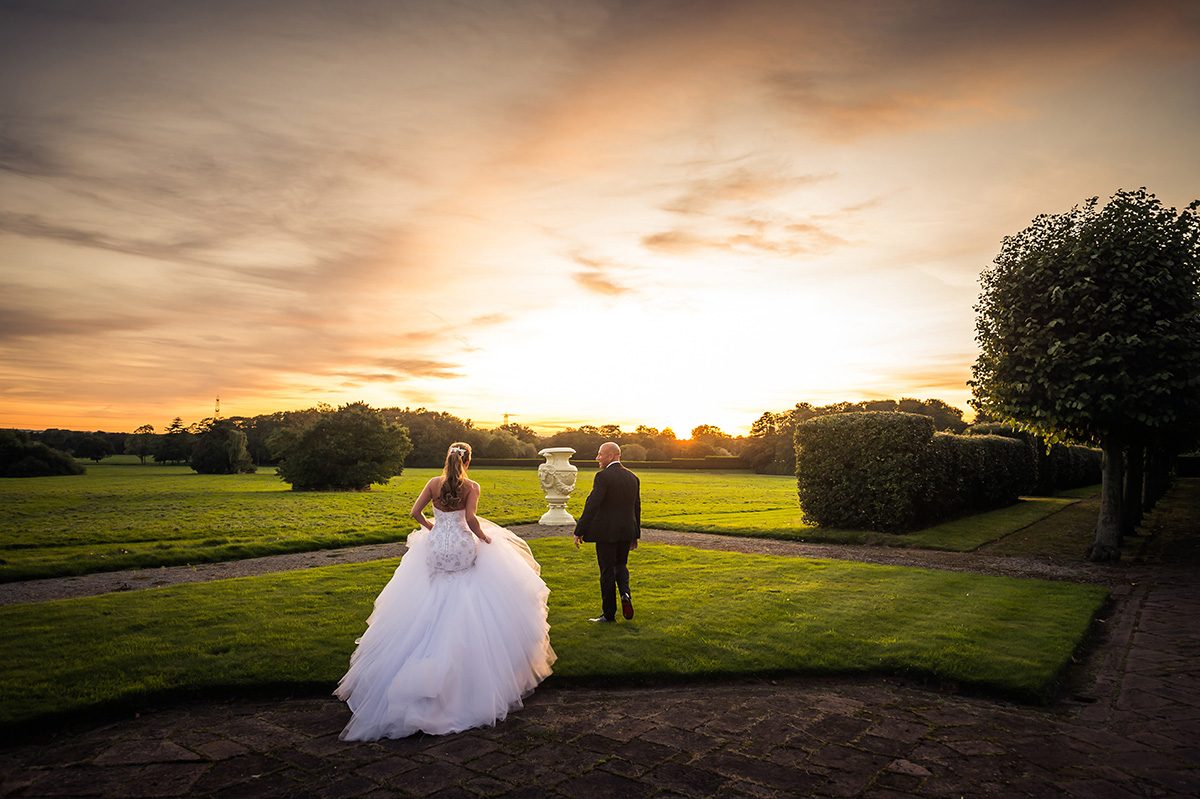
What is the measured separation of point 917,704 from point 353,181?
1337cm

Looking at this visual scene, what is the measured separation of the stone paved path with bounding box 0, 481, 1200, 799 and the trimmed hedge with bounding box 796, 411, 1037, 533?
415 inches

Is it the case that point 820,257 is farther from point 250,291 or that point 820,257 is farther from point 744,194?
point 250,291

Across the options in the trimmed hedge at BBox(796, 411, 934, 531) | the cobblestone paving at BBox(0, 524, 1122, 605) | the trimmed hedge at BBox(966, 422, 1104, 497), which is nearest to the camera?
the cobblestone paving at BBox(0, 524, 1122, 605)

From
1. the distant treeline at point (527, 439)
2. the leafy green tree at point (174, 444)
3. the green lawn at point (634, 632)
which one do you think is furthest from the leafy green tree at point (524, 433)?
the green lawn at point (634, 632)

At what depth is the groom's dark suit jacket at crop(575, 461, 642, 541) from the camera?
7875 mm

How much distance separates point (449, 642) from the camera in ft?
17.5

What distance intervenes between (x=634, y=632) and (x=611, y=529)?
47.5 inches

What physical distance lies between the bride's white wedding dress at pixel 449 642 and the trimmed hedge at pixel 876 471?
505 inches

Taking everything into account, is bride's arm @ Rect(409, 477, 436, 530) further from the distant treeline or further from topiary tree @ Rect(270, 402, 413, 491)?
the distant treeline

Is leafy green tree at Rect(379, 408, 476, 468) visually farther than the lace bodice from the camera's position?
Yes

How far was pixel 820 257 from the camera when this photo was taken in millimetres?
16578

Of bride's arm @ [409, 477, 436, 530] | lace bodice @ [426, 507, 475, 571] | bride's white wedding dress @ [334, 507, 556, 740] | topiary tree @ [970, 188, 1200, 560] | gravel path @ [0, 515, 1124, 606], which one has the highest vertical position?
topiary tree @ [970, 188, 1200, 560]

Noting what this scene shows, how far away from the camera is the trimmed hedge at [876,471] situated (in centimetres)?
1661

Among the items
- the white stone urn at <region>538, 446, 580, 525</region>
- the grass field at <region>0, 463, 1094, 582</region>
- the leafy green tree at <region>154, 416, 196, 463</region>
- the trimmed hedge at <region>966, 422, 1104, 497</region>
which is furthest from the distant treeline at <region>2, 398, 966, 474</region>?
the white stone urn at <region>538, 446, 580, 525</region>
